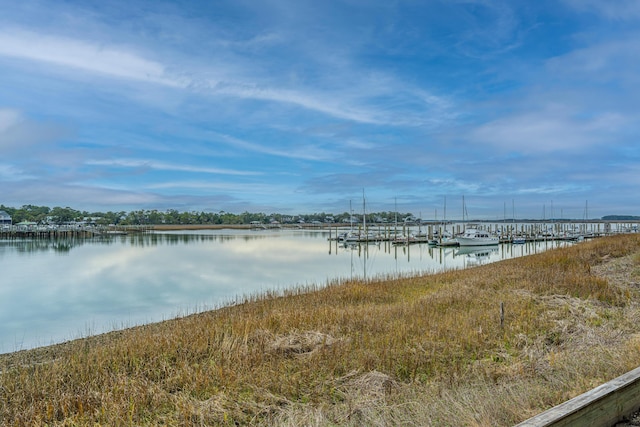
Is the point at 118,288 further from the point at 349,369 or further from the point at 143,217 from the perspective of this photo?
the point at 143,217

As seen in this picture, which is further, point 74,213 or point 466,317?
point 74,213

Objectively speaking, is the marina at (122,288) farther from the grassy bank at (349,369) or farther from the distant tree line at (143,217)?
the distant tree line at (143,217)

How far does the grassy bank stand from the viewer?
429cm

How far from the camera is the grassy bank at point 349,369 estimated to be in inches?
169

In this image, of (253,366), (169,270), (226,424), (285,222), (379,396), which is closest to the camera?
(226,424)

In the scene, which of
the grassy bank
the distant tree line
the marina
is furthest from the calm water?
the distant tree line

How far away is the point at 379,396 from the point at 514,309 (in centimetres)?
561

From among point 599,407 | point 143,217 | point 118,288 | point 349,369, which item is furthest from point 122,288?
point 143,217

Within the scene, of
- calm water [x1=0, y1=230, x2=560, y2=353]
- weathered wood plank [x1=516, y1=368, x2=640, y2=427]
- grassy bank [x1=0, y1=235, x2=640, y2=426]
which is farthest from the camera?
calm water [x1=0, y1=230, x2=560, y2=353]

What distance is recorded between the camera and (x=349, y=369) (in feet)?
19.1

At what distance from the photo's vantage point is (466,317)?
855cm

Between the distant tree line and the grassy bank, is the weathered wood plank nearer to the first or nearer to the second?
the grassy bank

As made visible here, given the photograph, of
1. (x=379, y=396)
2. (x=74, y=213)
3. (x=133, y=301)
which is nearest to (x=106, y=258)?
(x=133, y=301)

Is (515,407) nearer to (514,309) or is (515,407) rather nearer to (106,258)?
(514,309)
